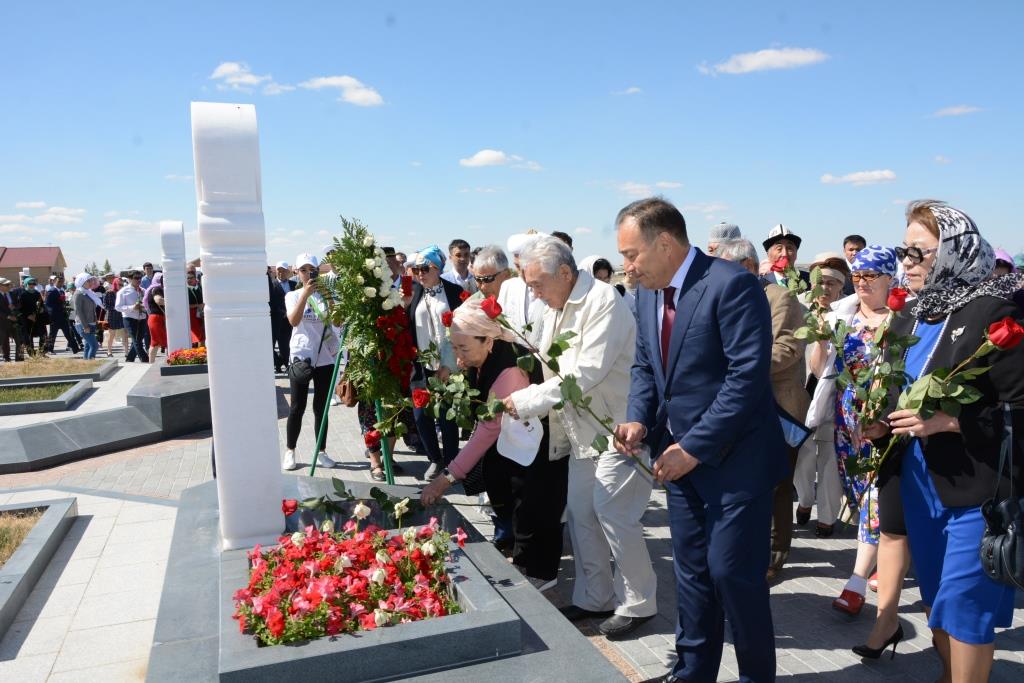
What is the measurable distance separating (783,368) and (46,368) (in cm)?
1458

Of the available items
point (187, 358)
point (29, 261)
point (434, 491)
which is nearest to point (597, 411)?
point (434, 491)

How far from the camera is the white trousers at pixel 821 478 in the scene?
507 cm

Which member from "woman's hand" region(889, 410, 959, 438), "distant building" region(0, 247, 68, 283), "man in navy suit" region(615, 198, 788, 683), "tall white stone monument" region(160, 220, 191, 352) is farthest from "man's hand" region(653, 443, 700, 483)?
"distant building" region(0, 247, 68, 283)

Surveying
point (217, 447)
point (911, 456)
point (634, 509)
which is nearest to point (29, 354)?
point (217, 447)

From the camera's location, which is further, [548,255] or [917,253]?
[548,255]

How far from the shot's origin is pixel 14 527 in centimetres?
519

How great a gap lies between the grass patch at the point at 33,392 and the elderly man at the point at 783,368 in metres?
10.5

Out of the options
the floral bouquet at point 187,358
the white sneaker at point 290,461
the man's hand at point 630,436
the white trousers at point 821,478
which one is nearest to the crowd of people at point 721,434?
the man's hand at point 630,436

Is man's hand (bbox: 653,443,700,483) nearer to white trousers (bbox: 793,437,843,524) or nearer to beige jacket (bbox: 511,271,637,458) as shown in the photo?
beige jacket (bbox: 511,271,637,458)

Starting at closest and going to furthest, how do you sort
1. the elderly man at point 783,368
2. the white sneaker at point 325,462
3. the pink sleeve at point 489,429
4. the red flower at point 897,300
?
the red flower at point 897,300 < the pink sleeve at point 489,429 < the elderly man at point 783,368 < the white sneaker at point 325,462

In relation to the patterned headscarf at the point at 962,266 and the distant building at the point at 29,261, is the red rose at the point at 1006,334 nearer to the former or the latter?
the patterned headscarf at the point at 962,266

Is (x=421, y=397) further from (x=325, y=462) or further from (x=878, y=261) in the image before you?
(x=325, y=462)

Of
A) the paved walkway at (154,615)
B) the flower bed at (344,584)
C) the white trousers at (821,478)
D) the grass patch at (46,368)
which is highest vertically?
the flower bed at (344,584)

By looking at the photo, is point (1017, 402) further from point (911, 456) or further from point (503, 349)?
point (503, 349)
